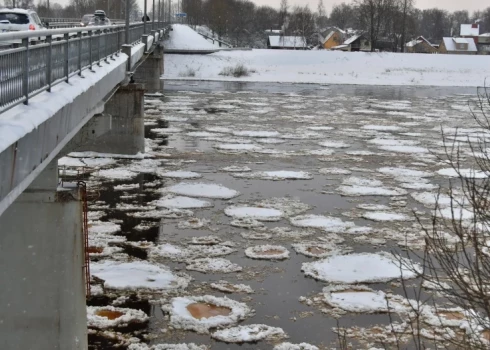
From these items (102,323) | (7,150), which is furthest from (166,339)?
(7,150)

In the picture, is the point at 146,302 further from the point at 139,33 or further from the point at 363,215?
the point at 139,33

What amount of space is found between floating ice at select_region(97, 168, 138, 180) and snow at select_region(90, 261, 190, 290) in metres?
7.79

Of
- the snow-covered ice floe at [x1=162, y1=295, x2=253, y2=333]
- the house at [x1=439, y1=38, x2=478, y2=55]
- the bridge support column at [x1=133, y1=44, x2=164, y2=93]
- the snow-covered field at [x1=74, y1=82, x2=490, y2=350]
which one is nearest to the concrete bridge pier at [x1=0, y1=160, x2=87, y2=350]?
the snow-covered field at [x1=74, y1=82, x2=490, y2=350]

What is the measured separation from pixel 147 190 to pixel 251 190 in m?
2.75

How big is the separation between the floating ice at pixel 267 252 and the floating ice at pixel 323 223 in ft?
5.87

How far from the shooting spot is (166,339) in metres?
9.96

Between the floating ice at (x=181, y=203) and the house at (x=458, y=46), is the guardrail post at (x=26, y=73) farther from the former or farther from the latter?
the house at (x=458, y=46)

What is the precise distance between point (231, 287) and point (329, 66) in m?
65.0

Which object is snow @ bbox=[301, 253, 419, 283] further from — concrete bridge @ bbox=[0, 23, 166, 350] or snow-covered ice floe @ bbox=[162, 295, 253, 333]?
concrete bridge @ bbox=[0, 23, 166, 350]

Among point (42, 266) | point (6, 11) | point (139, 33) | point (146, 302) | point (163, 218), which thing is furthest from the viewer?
point (139, 33)

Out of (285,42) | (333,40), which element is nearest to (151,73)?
(285,42)

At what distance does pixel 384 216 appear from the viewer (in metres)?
16.6

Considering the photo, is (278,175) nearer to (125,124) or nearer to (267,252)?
(125,124)

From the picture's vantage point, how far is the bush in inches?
2640
